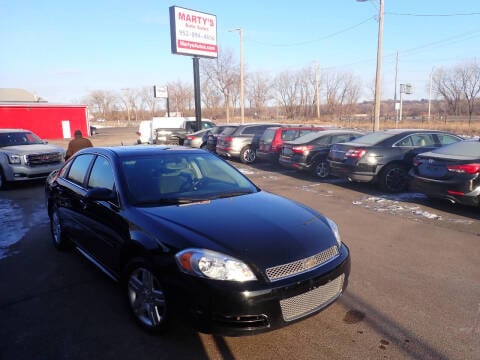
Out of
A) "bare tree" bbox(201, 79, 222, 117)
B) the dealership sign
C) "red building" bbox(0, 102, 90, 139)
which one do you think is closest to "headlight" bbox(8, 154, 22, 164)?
the dealership sign

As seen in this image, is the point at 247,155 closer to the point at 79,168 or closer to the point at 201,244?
the point at 79,168

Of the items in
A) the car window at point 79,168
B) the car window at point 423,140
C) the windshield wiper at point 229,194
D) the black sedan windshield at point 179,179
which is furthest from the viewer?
the car window at point 423,140

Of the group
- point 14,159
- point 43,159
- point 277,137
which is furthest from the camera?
point 277,137

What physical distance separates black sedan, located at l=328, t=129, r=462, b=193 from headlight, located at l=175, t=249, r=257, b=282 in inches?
275

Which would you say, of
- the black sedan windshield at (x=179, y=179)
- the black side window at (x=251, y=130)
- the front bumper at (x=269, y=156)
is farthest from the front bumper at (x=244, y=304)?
the black side window at (x=251, y=130)

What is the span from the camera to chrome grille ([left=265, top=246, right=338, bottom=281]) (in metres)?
2.64

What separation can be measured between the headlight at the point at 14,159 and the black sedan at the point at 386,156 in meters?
8.58

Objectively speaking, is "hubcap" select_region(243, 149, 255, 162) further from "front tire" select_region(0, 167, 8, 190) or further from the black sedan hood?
the black sedan hood

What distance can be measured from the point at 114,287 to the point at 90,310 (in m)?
0.47

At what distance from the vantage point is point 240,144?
605 inches

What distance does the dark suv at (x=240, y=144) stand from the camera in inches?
605

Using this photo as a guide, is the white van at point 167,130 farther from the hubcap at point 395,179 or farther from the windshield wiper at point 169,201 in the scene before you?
the windshield wiper at point 169,201

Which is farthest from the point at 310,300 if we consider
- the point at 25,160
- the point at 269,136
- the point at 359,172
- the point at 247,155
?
the point at 247,155

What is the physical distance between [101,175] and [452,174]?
577 cm
